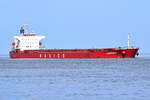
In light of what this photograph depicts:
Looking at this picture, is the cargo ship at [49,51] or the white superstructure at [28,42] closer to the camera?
the cargo ship at [49,51]

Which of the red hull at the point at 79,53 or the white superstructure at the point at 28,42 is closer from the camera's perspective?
the red hull at the point at 79,53

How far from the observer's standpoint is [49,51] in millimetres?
94562

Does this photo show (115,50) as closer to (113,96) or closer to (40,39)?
(40,39)

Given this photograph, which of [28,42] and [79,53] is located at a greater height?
[28,42]

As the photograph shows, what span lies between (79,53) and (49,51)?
225 inches

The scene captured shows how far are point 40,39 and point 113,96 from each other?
73707 mm

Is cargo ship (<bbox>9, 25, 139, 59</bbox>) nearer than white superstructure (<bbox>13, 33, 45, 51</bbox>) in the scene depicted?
Yes

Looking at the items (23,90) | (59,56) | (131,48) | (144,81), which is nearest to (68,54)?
(59,56)

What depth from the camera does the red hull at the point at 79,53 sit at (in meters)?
88.5

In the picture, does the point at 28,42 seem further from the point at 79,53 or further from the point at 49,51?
the point at 79,53

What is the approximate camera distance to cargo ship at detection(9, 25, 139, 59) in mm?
88688

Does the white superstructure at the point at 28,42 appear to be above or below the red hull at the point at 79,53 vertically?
above

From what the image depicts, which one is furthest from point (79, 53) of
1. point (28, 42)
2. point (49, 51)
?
point (28, 42)

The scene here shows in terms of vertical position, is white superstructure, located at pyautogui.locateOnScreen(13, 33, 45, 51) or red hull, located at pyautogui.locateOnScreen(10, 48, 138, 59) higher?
white superstructure, located at pyautogui.locateOnScreen(13, 33, 45, 51)
